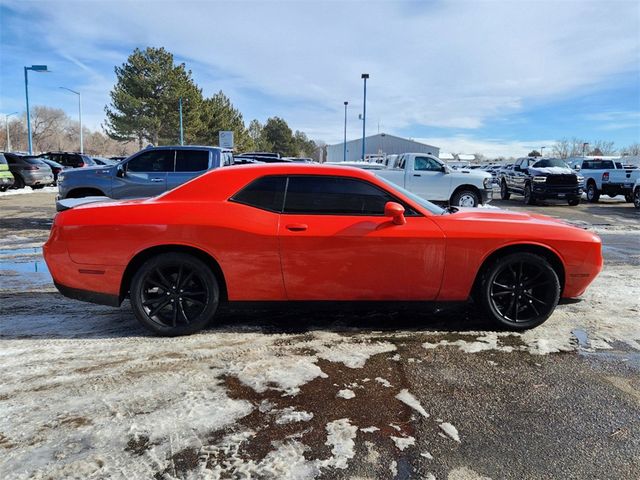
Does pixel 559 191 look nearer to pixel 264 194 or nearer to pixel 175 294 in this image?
pixel 264 194

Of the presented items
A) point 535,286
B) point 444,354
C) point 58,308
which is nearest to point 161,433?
point 444,354

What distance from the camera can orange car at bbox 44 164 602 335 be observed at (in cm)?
405

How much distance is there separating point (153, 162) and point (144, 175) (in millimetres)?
337

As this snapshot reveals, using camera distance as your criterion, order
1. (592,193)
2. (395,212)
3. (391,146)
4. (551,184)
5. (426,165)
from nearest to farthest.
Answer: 1. (395,212)
2. (426,165)
3. (551,184)
4. (592,193)
5. (391,146)

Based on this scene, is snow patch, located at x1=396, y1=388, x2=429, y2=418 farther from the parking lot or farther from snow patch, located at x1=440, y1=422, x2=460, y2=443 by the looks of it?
snow patch, located at x1=440, y1=422, x2=460, y2=443

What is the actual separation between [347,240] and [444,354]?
1.23 m

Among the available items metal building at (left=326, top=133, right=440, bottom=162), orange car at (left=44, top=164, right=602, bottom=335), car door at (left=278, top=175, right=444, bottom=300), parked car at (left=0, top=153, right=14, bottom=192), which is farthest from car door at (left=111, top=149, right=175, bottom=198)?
metal building at (left=326, top=133, right=440, bottom=162)

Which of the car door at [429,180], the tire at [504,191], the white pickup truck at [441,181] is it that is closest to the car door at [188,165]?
the white pickup truck at [441,181]

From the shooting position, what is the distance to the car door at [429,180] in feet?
49.4

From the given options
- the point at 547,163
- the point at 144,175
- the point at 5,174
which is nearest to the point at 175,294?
the point at 144,175

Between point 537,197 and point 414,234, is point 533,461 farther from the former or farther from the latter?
point 537,197

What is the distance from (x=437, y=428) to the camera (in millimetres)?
2801

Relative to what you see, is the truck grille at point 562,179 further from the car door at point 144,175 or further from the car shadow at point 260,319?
the car shadow at point 260,319

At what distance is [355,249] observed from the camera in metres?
4.05
